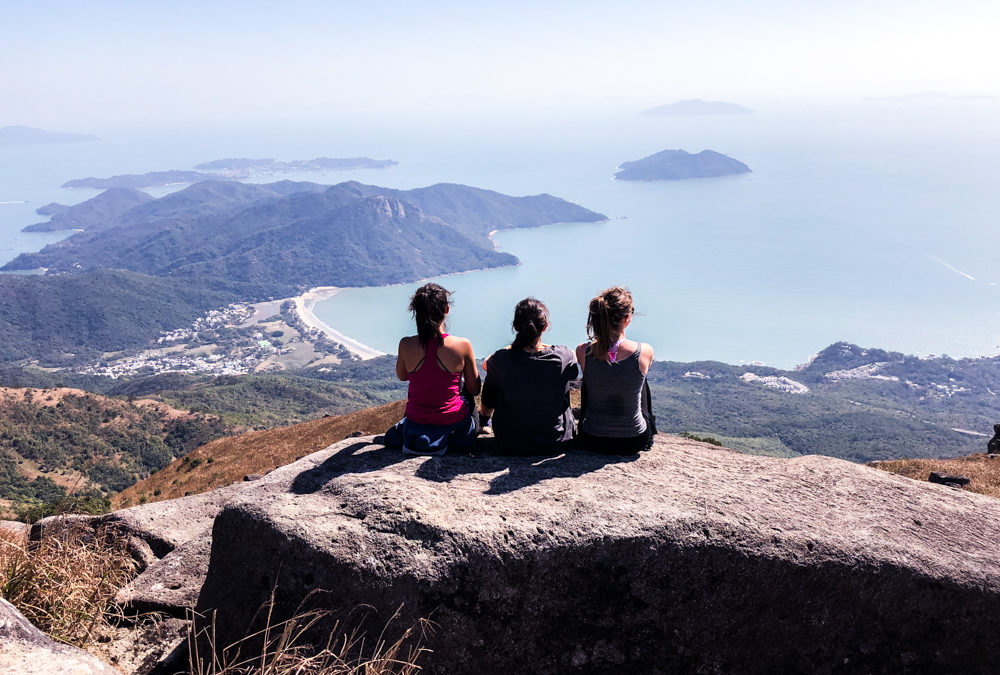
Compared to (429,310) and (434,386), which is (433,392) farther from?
(429,310)

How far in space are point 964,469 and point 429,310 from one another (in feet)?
43.9

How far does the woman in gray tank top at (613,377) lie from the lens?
6.47 metres

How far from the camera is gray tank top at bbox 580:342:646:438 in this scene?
6551 mm

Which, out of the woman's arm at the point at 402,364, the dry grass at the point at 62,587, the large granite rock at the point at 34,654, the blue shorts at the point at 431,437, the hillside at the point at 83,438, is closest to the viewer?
the large granite rock at the point at 34,654

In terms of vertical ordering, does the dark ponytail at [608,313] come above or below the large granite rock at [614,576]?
above

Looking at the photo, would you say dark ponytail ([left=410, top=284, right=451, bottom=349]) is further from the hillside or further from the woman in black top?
the hillside

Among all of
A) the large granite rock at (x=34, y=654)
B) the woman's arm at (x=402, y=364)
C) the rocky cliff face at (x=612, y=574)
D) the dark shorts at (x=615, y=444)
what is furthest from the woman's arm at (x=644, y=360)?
the large granite rock at (x=34, y=654)

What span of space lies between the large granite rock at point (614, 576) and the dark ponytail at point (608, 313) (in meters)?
1.62

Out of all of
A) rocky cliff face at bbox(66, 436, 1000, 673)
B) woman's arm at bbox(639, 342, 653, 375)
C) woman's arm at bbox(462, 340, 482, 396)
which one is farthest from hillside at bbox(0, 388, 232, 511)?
woman's arm at bbox(639, 342, 653, 375)

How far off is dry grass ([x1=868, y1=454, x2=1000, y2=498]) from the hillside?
55543 mm

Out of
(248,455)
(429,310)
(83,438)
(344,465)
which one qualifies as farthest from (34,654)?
(83,438)

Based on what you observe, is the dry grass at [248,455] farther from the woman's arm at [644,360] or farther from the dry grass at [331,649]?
the dry grass at [331,649]

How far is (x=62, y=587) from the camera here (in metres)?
4.95

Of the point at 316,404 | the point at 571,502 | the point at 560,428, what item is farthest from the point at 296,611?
the point at 316,404
